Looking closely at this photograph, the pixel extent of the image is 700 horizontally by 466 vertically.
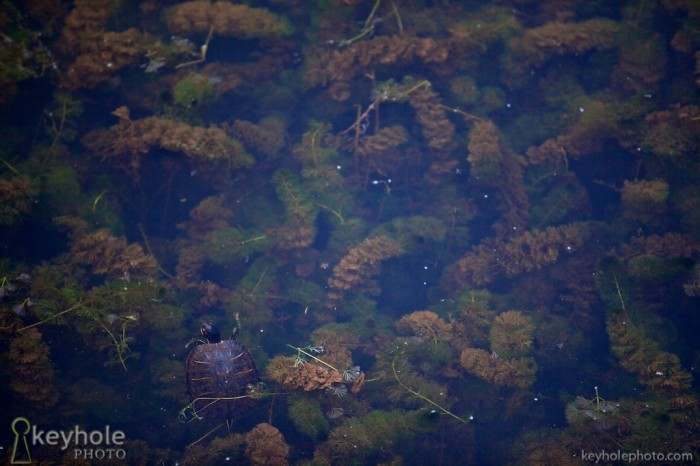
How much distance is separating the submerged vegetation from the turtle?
152mm

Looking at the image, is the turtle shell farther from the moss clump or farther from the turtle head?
the moss clump

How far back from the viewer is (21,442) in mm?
4422

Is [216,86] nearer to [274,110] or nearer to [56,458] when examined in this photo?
[274,110]

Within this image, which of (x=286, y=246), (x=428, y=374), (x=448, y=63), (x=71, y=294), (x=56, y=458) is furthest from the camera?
(x=448, y=63)

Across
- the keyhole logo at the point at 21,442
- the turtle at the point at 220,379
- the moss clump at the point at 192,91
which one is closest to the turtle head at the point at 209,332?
the turtle at the point at 220,379

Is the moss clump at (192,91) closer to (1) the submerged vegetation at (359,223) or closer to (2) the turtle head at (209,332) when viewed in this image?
(1) the submerged vegetation at (359,223)

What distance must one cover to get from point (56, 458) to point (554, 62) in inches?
305

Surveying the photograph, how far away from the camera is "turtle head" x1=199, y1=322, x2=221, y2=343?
4957 mm

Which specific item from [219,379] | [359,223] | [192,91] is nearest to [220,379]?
[219,379]

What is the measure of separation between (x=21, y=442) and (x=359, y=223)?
438cm

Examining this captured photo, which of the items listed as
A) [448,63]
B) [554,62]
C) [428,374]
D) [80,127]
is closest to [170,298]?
[80,127]

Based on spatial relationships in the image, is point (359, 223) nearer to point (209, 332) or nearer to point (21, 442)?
point (209, 332)

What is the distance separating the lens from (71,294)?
471cm

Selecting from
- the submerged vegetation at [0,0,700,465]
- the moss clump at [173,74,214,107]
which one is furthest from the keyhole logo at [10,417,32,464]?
the moss clump at [173,74,214,107]
